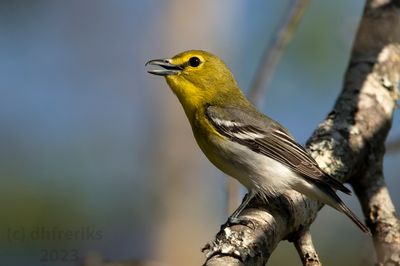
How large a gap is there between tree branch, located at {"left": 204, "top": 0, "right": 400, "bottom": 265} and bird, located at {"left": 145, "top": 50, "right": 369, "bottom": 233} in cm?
12

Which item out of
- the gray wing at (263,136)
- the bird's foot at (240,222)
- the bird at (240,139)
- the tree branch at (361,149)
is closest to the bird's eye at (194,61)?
the bird at (240,139)

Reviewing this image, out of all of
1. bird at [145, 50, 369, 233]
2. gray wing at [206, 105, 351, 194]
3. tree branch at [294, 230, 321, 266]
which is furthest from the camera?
gray wing at [206, 105, 351, 194]

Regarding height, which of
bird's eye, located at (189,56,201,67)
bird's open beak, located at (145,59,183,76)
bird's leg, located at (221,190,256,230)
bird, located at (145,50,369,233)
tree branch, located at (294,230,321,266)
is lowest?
tree branch, located at (294,230,321,266)

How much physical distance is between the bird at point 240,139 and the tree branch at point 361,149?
0.41 feet

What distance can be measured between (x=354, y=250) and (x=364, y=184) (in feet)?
3.90

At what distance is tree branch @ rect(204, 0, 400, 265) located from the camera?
11.8 feet

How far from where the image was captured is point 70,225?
7.55 m

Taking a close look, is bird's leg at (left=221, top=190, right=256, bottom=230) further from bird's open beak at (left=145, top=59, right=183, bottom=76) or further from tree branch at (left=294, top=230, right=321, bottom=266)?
bird's open beak at (left=145, top=59, right=183, bottom=76)

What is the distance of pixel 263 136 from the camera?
4949 mm

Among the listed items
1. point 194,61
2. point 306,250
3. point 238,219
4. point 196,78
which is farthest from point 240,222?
point 194,61

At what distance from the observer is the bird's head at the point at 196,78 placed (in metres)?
5.34

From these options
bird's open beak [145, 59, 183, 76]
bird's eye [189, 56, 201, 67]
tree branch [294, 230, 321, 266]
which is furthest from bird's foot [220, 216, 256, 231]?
bird's eye [189, 56, 201, 67]

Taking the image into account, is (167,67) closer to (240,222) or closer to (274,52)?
(274,52)

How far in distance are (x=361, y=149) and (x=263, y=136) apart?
724 mm
